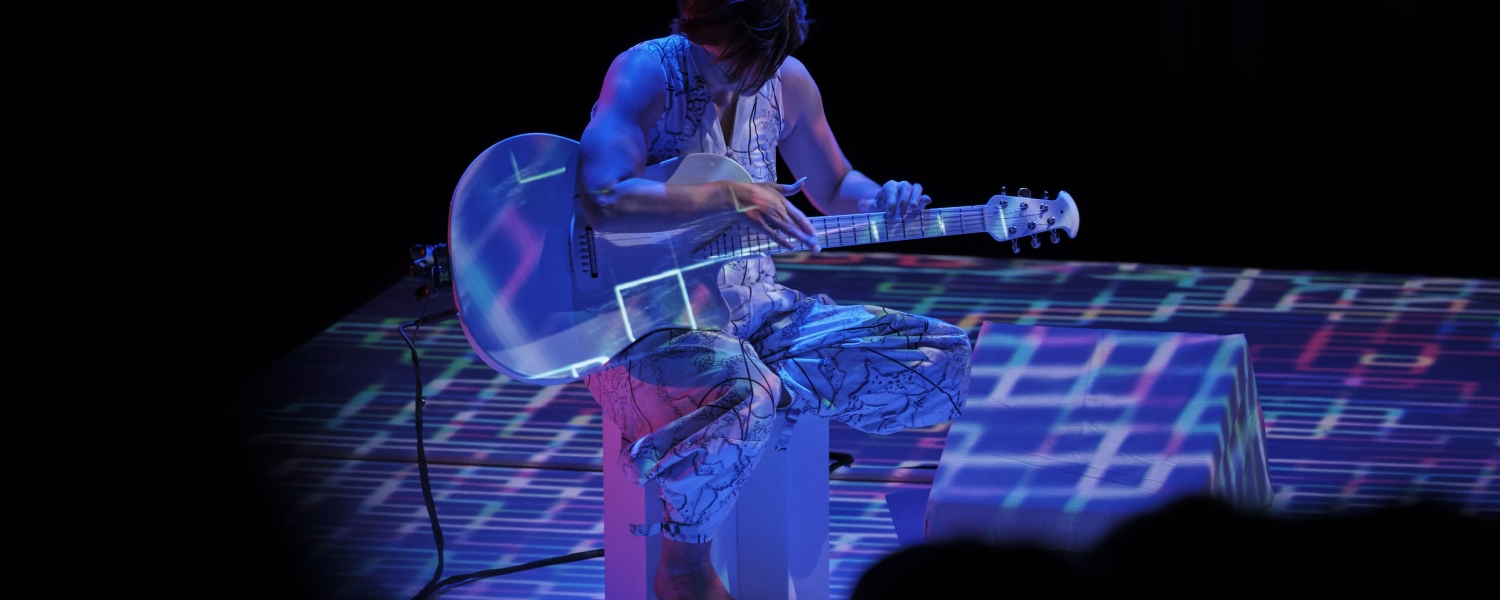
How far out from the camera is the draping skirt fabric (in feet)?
6.40

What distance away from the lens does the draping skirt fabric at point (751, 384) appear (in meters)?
1.95

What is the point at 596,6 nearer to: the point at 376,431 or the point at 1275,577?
the point at 376,431

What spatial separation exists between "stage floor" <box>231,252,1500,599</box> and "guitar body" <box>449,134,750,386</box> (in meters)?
0.56

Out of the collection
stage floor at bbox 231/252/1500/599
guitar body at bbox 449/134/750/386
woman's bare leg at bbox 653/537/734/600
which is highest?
guitar body at bbox 449/134/750/386

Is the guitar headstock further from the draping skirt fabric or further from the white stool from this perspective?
the white stool

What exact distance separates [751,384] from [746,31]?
20.4 inches

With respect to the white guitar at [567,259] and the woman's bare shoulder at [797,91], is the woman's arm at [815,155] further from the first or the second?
the white guitar at [567,259]

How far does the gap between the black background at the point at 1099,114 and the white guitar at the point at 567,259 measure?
7.90 feet

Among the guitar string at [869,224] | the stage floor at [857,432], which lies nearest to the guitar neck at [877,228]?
the guitar string at [869,224]

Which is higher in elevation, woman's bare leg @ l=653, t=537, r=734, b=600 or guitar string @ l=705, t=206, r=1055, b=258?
guitar string @ l=705, t=206, r=1055, b=258

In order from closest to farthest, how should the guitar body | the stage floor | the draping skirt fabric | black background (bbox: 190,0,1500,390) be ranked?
1. the draping skirt fabric
2. the guitar body
3. the stage floor
4. black background (bbox: 190,0,1500,390)

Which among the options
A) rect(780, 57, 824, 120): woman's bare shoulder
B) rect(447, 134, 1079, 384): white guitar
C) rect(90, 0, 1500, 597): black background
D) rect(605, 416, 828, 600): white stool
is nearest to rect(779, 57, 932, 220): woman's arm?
rect(780, 57, 824, 120): woman's bare shoulder

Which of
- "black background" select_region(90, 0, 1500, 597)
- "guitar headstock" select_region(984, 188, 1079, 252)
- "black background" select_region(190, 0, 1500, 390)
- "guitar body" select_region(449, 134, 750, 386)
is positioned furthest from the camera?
"black background" select_region(190, 0, 1500, 390)

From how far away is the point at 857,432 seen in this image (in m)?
3.24
